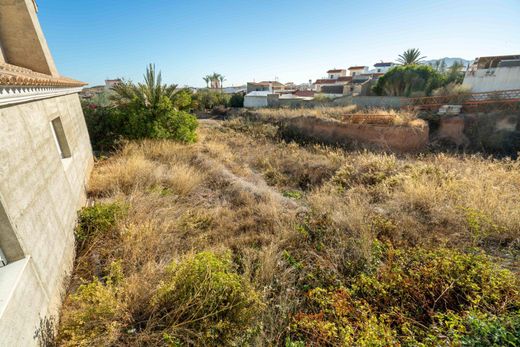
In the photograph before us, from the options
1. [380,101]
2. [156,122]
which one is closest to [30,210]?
[156,122]

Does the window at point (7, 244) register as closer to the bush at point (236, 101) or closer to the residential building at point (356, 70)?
the bush at point (236, 101)

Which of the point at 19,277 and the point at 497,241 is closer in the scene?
the point at 19,277

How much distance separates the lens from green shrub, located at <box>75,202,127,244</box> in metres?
3.75

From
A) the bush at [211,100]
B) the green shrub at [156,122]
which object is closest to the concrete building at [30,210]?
the green shrub at [156,122]

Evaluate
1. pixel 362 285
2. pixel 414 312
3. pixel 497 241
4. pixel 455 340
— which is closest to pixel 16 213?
pixel 362 285

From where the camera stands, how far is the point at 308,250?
3.55 m

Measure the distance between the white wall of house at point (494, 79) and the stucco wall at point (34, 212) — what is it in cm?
2308

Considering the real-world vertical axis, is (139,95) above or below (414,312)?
above

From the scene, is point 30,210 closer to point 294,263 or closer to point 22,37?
point 294,263

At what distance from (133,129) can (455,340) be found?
35.3 ft

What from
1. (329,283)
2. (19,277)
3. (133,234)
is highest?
(19,277)

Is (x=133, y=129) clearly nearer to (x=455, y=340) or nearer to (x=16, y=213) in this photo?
(x=16, y=213)

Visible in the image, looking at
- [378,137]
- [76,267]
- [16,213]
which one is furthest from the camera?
[378,137]

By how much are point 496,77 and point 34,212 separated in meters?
23.4
